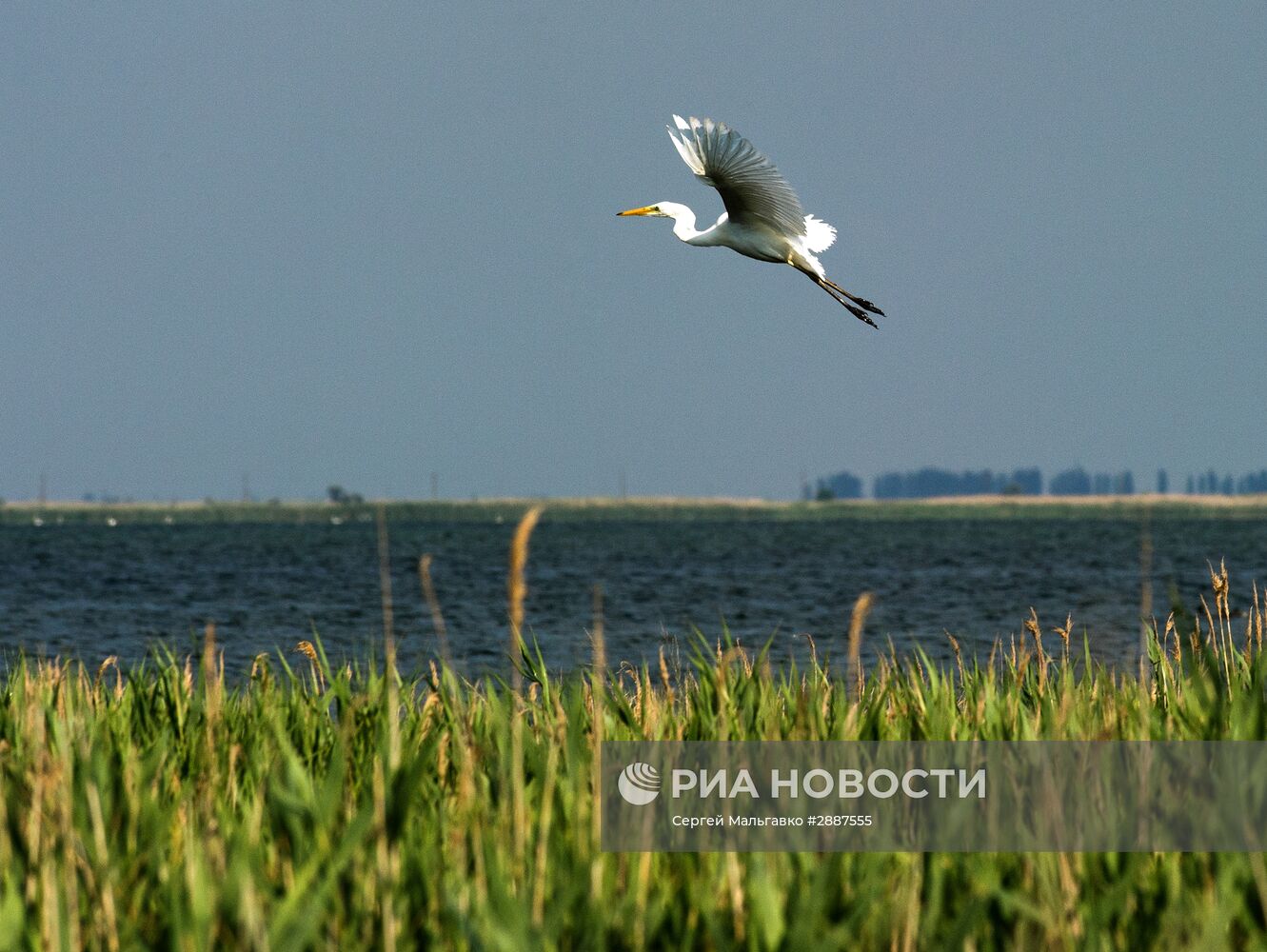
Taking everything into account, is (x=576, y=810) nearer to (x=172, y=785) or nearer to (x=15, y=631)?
(x=172, y=785)

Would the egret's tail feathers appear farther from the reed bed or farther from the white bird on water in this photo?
the reed bed

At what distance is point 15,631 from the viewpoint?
101ft

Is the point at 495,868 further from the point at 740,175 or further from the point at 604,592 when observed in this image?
the point at 604,592

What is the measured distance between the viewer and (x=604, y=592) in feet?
149

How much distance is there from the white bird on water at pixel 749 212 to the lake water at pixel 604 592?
2413mm

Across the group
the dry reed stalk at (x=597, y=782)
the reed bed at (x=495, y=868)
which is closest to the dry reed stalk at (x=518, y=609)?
the reed bed at (x=495, y=868)

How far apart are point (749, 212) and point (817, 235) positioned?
3.03ft

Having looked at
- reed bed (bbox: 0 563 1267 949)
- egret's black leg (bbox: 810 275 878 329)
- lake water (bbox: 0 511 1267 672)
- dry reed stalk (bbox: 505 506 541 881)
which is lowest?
lake water (bbox: 0 511 1267 672)

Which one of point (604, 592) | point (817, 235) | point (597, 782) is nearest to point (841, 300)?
point (817, 235)

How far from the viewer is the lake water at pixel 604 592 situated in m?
27.8

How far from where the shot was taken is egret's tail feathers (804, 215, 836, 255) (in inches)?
350

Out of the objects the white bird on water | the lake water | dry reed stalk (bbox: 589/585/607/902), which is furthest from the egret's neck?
dry reed stalk (bbox: 589/585/607/902)

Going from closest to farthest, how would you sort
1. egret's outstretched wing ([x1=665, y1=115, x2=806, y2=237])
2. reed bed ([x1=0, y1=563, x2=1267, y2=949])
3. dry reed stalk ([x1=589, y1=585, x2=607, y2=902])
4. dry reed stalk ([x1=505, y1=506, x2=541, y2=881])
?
dry reed stalk ([x1=505, y1=506, x2=541, y2=881]) → reed bed ([x1=0, y1=563, x2=1267, y2=949]) → dry reed stalk ([x1=589, y1=585, x2=607, y2=902]) → egret's outstretched wing ([x1=665, y1=115, x2=806, y2=237])

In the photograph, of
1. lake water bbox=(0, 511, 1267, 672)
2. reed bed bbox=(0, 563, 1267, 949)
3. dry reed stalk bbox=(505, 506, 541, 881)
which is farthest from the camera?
lake water bbox=(0, 511, 1267, 672)
